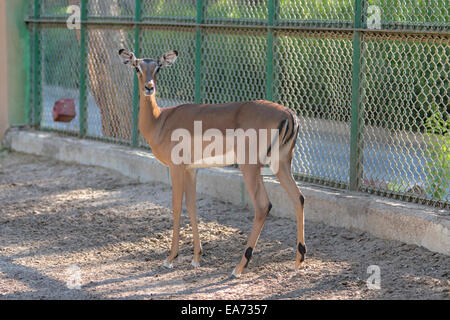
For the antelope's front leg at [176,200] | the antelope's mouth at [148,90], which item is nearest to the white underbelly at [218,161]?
the antelope's front leg at [176,200]

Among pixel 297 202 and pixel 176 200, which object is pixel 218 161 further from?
pixel 297 202

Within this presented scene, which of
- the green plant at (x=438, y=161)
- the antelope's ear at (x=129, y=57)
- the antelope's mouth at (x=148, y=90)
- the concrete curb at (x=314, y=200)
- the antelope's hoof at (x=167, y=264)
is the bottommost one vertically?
the antelope's hoof at (x=167, y=264)

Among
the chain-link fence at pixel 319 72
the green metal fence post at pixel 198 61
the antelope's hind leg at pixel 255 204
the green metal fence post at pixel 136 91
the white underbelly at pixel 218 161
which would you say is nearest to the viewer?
the antelope's hind leg at pixel 255 204

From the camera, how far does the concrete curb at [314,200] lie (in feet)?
19.5

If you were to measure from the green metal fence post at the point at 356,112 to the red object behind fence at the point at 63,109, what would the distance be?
4.81 metres

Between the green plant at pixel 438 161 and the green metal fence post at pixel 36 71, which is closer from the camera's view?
the green plant at pixel 438 161

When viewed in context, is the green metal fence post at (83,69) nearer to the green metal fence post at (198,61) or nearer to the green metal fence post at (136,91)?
the green metal fence post at (136,91)

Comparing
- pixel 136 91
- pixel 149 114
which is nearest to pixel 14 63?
pixel 136 91

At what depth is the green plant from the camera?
614cm

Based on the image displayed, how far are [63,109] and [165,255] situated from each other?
14.8ft

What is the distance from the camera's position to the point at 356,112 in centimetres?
669

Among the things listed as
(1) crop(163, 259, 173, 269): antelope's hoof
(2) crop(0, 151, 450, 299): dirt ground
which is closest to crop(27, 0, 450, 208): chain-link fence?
(2) crop(0, 151, 450, 299): dirt ground

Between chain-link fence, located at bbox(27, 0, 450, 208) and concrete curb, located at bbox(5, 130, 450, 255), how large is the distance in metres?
0.21
